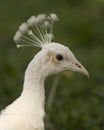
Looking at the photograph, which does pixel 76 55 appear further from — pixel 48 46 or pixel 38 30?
pixel 48 46

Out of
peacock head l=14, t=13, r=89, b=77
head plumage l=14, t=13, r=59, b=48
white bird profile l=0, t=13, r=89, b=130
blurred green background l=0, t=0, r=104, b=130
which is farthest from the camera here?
blurred green background l=0, t=0, r=104, b=130

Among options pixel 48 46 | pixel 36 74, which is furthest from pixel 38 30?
pixel 36 74

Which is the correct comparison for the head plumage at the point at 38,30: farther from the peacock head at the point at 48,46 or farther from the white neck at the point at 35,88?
the white neck at the point at 35,88

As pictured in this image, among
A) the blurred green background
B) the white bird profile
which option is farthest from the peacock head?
the blurred green background

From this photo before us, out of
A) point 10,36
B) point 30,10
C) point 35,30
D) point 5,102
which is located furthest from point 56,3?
point 35,30

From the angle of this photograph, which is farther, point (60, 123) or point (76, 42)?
point (76, 42)

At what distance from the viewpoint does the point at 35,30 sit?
272 inches

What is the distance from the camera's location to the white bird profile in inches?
259

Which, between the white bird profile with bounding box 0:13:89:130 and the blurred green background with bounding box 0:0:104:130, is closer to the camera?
the white bird profile with bounding box 0:13:89:130

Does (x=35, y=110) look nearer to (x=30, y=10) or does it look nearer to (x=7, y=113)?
(x=7, y=113)

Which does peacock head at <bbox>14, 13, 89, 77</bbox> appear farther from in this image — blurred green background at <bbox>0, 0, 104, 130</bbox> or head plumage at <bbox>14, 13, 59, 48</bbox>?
blurred green background at <bbox>0, 0, 104, 130</bbox>

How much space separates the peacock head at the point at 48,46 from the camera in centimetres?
669

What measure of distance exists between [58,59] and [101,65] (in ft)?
14.0

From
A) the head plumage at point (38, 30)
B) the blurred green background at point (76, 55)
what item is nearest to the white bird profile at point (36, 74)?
the head plumage at point (38, 30)
